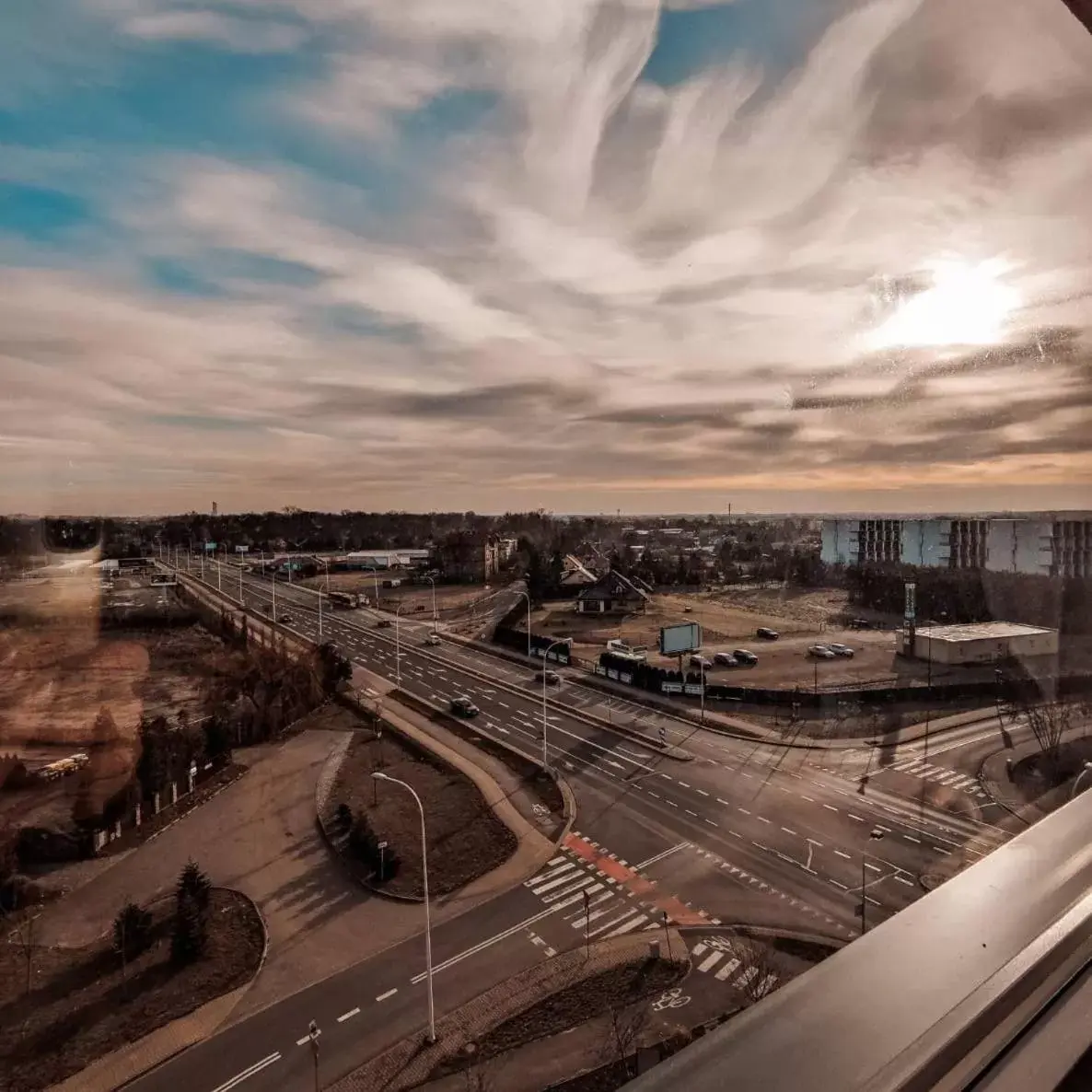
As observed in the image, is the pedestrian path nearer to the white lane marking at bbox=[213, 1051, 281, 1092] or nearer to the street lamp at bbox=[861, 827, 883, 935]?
the street lamp at bbox=[861, 827, 883, 935]

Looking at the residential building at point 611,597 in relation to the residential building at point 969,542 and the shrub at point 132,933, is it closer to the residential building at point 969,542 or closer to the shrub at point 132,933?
the residential building at point 969,542

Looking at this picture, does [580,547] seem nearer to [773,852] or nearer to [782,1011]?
[773,852]

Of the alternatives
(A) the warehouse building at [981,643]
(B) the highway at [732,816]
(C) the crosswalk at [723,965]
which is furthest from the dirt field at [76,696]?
(A) the warehouse building at [981,643]

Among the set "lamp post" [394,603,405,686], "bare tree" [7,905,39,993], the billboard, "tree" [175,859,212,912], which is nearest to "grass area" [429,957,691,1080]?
"tree" [175,859,212,912]


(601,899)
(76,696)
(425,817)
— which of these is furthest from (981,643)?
(76,696)

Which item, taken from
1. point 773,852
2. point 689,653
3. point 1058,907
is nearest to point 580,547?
point 689,653
